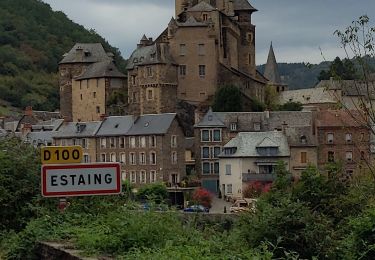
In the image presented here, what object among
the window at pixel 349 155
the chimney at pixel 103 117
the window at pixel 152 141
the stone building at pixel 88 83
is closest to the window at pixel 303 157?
the window at pixel 349 155

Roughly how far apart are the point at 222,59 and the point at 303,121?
73.1ft

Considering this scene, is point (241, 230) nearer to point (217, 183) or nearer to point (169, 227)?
point (169, 227)

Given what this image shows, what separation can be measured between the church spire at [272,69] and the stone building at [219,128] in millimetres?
52028

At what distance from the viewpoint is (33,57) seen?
185 metres

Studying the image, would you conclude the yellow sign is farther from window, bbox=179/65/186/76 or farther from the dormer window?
window, bbox=179/65/186/76

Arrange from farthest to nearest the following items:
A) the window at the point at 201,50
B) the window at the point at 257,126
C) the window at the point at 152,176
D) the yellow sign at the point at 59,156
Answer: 1. the window at the point at 201,50
2. the window at the point at 257,126
3. the window at the point at 152,176
4. the yellow sign at the point at 59,156

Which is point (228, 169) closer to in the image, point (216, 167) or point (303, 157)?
point (216, 167)

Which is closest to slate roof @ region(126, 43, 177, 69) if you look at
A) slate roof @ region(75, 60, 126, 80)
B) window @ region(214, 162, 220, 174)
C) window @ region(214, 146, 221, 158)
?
slate roof @ region(75, 60, 126, 80)

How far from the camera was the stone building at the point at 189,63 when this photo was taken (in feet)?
313

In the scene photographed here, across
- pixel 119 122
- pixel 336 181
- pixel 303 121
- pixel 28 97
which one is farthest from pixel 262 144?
pixel 28 97

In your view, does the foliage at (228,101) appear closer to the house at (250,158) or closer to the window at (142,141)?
the window at (142,141)

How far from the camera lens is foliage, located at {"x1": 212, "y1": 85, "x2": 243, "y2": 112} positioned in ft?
300

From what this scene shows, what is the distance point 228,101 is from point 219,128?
8.53 meters

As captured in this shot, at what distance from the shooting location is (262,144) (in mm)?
76688
